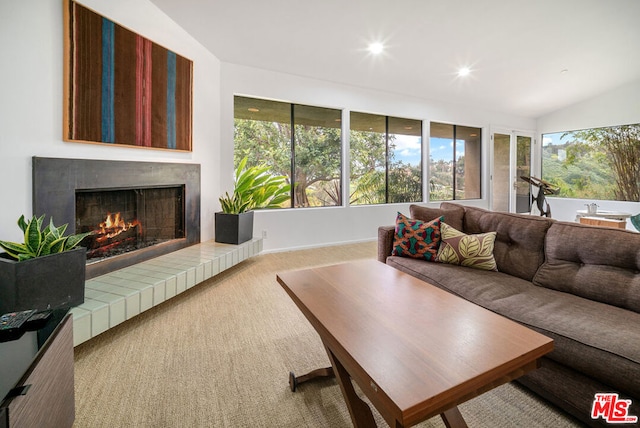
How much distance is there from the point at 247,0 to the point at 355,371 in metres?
3.29

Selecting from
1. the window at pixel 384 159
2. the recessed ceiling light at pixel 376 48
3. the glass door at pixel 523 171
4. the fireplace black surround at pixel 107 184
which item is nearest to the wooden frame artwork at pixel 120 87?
the fireplace black surround at pixel 107 184

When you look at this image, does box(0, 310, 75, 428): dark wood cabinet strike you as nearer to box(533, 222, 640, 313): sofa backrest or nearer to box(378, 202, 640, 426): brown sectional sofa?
box(378, 202, 640, 426): brown sectional sofa

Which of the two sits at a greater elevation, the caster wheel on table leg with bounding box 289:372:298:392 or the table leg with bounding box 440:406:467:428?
the table leg with bounding box 440:406:467:428

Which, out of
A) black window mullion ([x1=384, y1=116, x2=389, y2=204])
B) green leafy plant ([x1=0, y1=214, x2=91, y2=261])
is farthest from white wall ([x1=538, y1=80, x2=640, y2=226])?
green leafy plant ([x1=0, y1=214, x2=91, y2=261])

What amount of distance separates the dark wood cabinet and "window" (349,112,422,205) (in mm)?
4323

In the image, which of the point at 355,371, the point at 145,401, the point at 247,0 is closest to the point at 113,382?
the point at 145,401

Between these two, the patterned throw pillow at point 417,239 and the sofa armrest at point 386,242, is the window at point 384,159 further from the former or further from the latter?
the patterned throw pillow at point 417,239

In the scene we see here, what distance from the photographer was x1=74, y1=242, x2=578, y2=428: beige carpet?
136cm

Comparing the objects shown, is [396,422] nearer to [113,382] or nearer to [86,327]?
[113,382]

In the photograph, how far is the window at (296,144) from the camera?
435cm

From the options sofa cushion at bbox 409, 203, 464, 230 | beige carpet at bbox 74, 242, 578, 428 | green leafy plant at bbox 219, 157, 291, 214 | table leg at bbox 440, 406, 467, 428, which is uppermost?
green leafy plant at bbox 219, 157, 291, 214

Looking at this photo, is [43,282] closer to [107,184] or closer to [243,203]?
[107,184]

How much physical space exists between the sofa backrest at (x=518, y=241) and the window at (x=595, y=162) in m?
5.62

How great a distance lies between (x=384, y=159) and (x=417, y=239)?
3188mm
